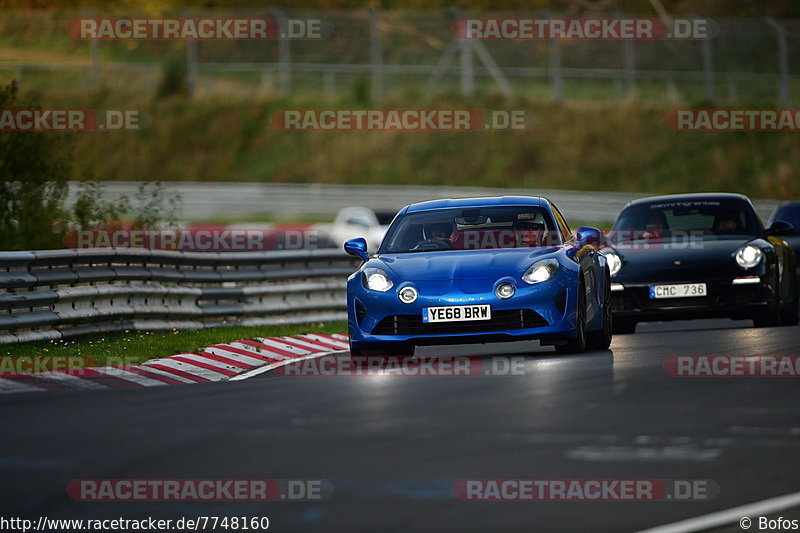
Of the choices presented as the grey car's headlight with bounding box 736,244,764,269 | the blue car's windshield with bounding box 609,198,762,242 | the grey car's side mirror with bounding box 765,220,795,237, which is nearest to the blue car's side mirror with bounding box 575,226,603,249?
the grey car's headlight with bounding box 736,244,764,269

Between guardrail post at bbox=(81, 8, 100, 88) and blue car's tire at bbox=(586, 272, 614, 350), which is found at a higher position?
guardrail post at bbox=(81, 8, 100, 88)

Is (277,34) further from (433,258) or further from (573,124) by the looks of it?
(433,258)

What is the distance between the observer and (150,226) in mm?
20172

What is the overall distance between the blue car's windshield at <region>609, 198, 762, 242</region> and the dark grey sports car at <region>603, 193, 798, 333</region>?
14mm

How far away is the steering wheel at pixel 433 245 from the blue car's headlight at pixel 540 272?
→ 40.9 inches

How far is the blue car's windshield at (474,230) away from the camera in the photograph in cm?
1276

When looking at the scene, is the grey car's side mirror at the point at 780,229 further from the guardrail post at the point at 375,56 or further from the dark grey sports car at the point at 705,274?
the guardrail post at the point at 375,56

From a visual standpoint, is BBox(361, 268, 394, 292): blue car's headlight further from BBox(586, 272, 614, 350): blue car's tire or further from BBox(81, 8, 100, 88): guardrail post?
BBox(81, 8, 100, 88): guardrail post

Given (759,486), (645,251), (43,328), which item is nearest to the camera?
(759,486)

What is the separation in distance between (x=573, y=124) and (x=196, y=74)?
40.6ft

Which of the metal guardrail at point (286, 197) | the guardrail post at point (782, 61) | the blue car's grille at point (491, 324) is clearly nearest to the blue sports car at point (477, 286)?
the blue car's grille at point (491, 324)

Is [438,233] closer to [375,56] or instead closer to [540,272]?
[540,272]

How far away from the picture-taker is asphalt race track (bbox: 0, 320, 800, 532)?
629 centimetres

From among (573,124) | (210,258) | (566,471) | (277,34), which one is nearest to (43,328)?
(210,258)
